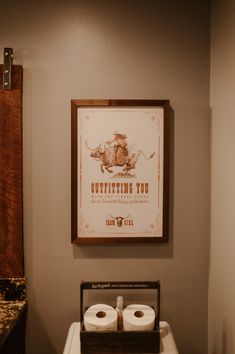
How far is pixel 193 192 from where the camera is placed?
211cm

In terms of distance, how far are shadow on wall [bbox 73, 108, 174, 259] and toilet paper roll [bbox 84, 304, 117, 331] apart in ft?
1.11

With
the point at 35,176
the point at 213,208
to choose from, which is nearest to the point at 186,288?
the point at 213,208

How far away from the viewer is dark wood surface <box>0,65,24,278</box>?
2.03m

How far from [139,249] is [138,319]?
1.47 feet

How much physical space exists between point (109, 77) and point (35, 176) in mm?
703

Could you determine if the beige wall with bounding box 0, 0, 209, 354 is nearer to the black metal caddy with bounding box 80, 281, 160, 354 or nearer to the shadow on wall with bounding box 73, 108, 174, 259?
the shadow on wall with bounding box 73, 108, 174, 259

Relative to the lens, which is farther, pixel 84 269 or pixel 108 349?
pixel 84 269

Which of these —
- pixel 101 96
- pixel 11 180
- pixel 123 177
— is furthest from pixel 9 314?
pixel 101 96

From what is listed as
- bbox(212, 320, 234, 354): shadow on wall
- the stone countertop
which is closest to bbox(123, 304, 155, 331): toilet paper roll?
bbox(212, 320, 234, 354): shadow on wall

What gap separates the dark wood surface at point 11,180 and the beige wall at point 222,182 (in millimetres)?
1078

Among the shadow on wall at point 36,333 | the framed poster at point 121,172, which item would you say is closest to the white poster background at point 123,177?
the framed poster at point 121,172

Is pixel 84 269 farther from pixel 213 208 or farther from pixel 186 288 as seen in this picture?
pixel 213 208

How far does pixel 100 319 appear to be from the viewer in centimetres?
175

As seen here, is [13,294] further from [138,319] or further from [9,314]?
[138,319]
